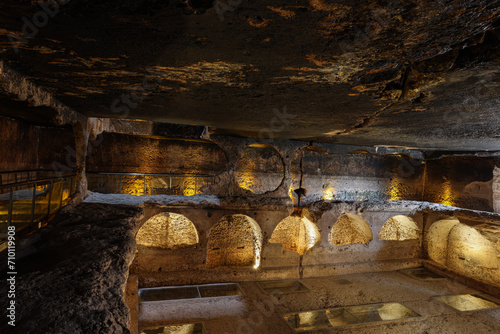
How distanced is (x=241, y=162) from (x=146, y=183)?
4030 millimetres

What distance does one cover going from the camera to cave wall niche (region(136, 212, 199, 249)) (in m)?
10.8

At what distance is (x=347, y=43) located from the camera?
6.62 ft

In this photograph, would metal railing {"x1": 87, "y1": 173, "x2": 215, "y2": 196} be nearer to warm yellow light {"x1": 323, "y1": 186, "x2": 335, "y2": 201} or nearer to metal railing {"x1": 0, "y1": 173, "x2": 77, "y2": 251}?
metal railing {"x1": 0, "y1": 173, "x2": 77, "y2": 251}

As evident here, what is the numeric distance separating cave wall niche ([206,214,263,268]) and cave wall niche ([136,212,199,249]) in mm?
886

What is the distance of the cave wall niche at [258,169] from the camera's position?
1229 centimetres

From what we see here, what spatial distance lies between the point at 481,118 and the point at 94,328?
5.79 m

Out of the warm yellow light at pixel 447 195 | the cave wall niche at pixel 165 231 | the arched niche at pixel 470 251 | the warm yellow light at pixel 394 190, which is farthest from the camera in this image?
the warm yellow light at pixel 394 190

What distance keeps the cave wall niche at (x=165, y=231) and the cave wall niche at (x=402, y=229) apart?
27.4 feet

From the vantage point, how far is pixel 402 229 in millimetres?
12078

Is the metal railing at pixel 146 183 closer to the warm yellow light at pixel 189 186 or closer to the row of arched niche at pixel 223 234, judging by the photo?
the warm yellow light at pixel 189 186

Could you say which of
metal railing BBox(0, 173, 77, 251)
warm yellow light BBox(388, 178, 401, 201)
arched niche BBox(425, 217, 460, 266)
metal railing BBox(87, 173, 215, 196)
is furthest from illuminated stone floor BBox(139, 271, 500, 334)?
warm yellow light BBox(388, 178, 401, 201)

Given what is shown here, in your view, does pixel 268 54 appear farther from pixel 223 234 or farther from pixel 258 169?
pixel 258 169

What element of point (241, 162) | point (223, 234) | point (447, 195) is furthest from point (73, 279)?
point (447, 195)

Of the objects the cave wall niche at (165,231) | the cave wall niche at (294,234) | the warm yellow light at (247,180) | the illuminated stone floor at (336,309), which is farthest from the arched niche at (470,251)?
the cave wall niche at (165,231)
